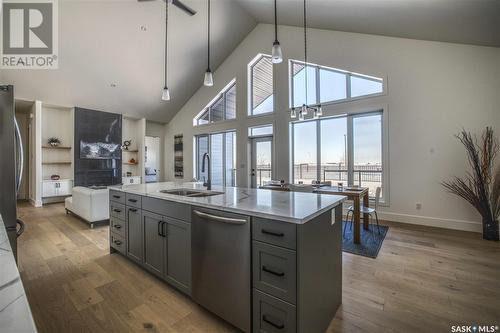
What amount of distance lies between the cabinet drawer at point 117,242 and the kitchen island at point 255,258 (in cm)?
77

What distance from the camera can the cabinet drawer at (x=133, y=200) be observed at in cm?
238

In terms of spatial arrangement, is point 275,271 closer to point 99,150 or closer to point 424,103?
point 424,103

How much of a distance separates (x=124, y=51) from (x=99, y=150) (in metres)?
3.19

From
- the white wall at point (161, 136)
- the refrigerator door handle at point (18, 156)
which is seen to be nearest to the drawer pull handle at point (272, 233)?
the refrigerator door handle at point (18, 156)

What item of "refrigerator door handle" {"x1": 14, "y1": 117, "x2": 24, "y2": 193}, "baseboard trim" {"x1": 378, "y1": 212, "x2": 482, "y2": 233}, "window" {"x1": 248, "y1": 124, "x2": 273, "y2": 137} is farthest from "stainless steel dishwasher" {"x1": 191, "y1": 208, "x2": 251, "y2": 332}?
"window" {"x1": 248, "y1": 124, "x2": 273, "y2": 137}

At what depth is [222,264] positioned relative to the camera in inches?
62.6

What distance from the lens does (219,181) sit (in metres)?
7.55

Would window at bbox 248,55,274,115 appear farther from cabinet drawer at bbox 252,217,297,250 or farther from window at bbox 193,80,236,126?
cabinet drawer at bbox 252,217,297,250

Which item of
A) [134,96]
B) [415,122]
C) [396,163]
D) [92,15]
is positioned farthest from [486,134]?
[134,96]

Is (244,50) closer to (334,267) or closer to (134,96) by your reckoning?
(134,96)

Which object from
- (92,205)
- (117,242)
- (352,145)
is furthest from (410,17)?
(92,205)

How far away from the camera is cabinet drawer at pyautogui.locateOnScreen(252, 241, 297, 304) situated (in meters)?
1.27

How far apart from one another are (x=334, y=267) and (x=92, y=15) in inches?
244

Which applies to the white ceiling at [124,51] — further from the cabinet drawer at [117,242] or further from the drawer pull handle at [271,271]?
the drawer pull handle at [271,271]
